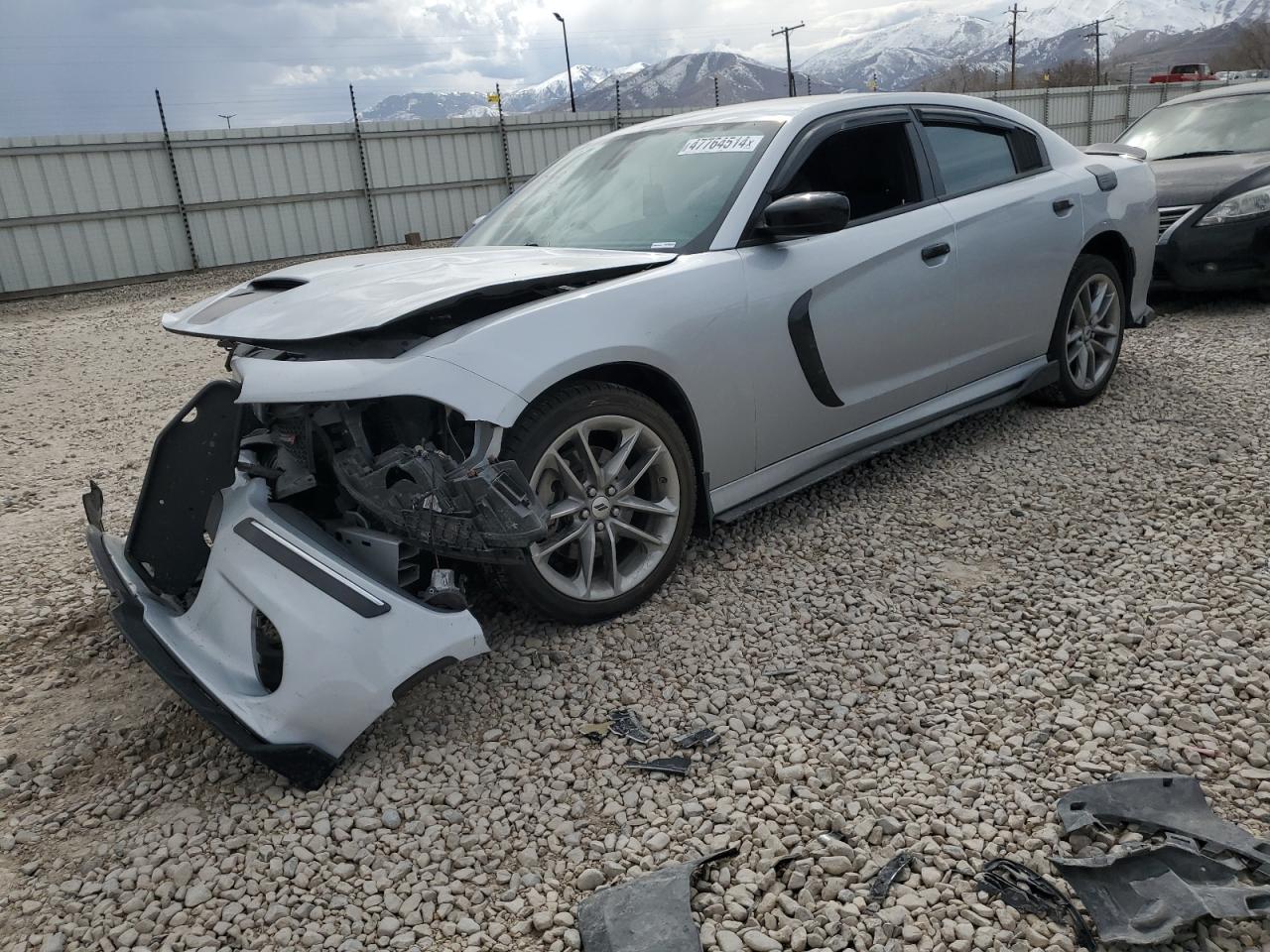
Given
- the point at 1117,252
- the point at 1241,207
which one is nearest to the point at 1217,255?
the point at 1241,207

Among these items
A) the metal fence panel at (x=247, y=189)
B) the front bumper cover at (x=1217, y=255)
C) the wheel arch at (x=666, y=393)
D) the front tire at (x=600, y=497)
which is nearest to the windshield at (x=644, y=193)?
the wheel arch at (x=666, y=393)

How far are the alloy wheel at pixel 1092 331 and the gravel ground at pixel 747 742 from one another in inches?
37.7

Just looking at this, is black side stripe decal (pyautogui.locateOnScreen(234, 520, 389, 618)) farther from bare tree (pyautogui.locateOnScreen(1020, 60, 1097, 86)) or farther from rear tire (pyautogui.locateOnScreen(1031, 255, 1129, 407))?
bare tree (pyautogui.locateOnScreen(1020, 60, 1097, 86))

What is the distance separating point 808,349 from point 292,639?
2077mm

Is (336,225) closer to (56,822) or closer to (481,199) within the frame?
(481,199)

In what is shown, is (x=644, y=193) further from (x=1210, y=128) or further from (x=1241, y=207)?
(x=1210, y=128)

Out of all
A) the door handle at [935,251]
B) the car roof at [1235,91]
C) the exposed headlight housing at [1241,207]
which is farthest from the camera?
the car roof at [1235,91]

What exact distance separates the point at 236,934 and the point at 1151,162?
342 inches

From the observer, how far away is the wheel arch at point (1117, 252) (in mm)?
4996

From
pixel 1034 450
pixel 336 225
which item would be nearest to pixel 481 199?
pixel 336 225

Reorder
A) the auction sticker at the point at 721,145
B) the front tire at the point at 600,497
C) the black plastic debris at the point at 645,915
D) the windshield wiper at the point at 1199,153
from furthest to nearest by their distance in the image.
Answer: the windshield wiper at the point at 1199,153, the auction sticker at the point at 721,145, the front tire at the point at 600,497, the black plastic debris at the point at 645,915

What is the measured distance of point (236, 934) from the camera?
2.07 meters

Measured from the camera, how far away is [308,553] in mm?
2566

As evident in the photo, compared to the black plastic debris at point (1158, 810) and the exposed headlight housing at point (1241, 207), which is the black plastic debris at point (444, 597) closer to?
the black plastic debris at point (1158, 810)
